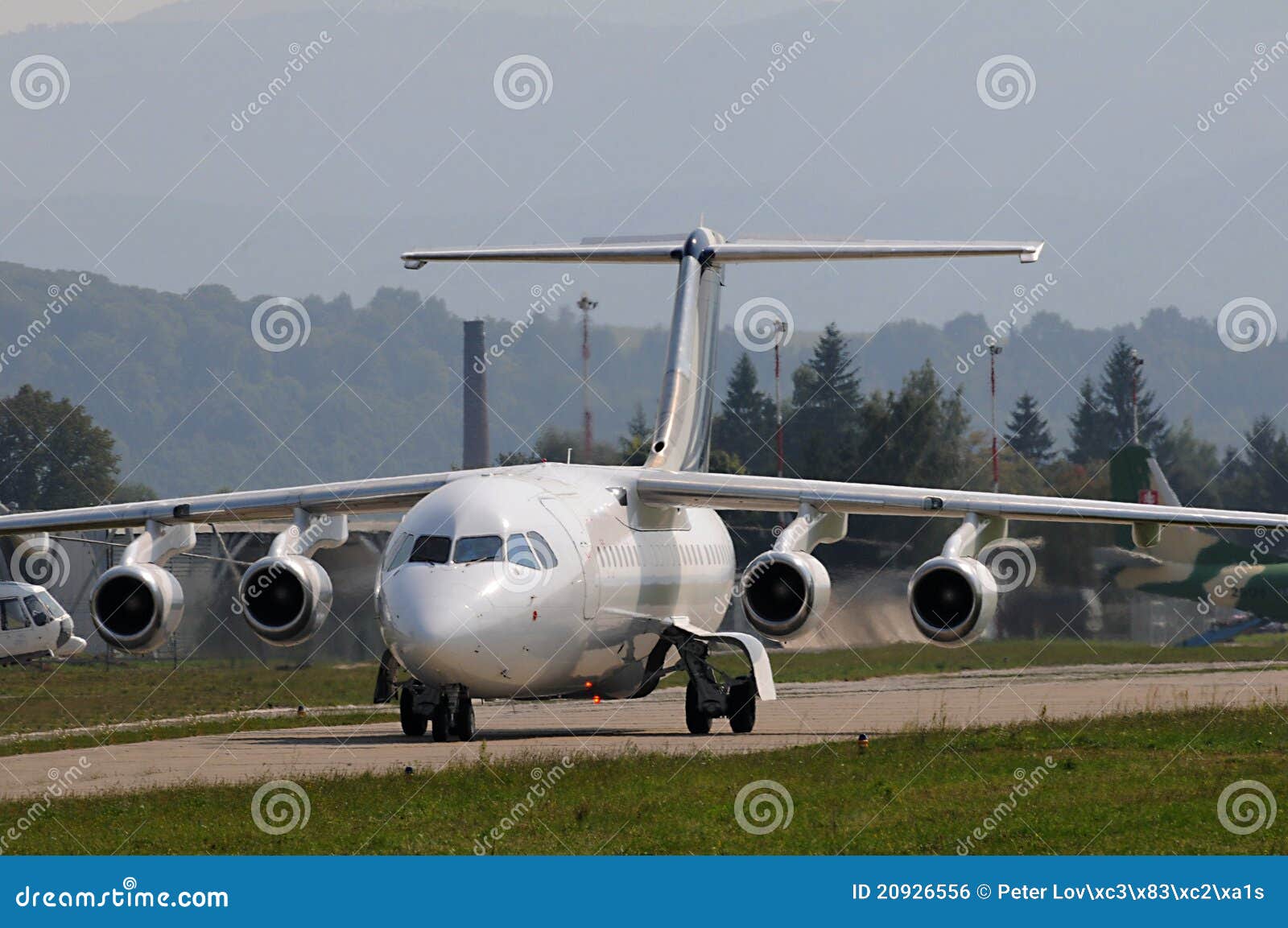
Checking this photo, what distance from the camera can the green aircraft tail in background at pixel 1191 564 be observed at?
3862cm

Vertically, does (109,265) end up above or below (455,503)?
above

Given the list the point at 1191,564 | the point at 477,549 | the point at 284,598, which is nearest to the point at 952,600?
the point at 477,549

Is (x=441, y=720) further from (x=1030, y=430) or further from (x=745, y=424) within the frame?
(x=1030, y=430)

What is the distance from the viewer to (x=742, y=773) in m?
15.3

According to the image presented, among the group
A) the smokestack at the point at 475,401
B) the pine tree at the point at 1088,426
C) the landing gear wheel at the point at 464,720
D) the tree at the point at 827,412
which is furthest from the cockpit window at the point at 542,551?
the pine tree at the point at 1088,426

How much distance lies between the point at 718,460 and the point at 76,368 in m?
64.4

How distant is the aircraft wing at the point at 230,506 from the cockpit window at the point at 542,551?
3.09 metres

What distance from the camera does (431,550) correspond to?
18.1 metres

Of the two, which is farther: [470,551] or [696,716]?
[696,716]

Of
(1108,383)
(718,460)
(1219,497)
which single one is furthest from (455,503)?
(1108,383)

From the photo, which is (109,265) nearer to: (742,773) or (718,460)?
(718,460)

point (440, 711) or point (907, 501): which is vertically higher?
point (907, 501)

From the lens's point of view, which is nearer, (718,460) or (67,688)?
(67,688)

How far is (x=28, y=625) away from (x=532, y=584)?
19808mm
